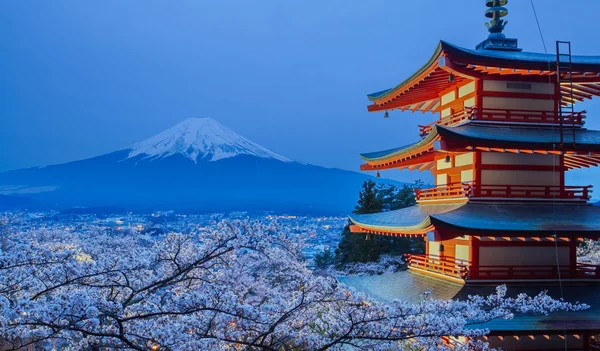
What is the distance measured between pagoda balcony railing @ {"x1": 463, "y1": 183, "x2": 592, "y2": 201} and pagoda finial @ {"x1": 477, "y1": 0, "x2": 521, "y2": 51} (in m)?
3.85

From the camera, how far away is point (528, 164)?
11.4 meters

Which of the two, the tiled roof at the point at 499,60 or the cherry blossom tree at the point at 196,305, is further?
the tiled roof at the point at 499,60

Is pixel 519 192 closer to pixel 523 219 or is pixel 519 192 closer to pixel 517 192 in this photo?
pixel 517 192

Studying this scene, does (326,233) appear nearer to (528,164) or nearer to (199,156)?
(199,156)

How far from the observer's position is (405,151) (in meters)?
12.5

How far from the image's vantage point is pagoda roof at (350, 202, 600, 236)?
380 inches

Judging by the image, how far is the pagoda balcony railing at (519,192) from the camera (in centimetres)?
1101

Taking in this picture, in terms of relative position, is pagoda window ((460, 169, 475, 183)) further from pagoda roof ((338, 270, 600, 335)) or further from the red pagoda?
pagoda roof ((338, 270, 600, 335))

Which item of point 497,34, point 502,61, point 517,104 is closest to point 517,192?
point 517,104

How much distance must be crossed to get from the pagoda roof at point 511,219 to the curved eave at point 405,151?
1496mm

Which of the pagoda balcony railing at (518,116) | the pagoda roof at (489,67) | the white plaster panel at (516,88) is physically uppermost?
the pagoda roof at (489,67)

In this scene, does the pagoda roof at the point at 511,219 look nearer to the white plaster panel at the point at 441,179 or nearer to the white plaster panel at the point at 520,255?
the white plaster panel at the point at 520,255

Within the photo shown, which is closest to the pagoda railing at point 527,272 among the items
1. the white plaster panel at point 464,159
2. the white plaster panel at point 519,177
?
the white plaster panel at point 519,177

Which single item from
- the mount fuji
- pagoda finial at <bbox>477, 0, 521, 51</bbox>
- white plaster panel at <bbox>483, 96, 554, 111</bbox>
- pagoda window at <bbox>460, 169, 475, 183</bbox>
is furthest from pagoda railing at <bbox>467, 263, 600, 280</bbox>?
the mount fuji
